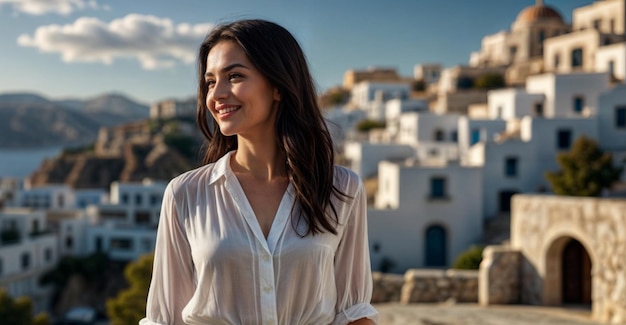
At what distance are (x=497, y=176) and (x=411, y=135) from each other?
20.5 ft

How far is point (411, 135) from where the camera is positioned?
93.2 feet

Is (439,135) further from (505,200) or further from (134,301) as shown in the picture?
Answer: (134,301)

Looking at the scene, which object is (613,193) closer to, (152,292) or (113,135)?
(152,292)

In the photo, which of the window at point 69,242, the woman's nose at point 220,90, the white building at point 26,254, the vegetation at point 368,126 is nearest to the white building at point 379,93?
the vegetation at point 368,126

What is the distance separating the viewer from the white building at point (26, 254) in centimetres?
3491

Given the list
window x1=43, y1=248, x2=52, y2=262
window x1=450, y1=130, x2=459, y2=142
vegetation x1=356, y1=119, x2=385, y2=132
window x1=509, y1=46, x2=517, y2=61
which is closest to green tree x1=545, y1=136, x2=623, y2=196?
window x1=450, y1=130, x2=459, y2=142

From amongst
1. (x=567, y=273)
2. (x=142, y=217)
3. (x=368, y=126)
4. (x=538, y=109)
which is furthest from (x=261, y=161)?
(x=142, y=217)

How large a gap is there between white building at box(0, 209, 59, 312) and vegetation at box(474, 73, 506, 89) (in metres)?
26.0

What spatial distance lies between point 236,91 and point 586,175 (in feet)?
61.9

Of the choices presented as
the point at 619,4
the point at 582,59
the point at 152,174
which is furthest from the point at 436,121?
the point at 152,174

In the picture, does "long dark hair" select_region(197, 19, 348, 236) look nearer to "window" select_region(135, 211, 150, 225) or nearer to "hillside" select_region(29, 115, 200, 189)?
"window" select_region(135, 211, 150, 225)

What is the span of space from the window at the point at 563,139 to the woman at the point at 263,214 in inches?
894

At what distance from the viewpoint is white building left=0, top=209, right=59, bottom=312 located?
34906 millimetres

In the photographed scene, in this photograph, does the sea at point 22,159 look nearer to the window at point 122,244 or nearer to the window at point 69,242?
the window at point 69,242
